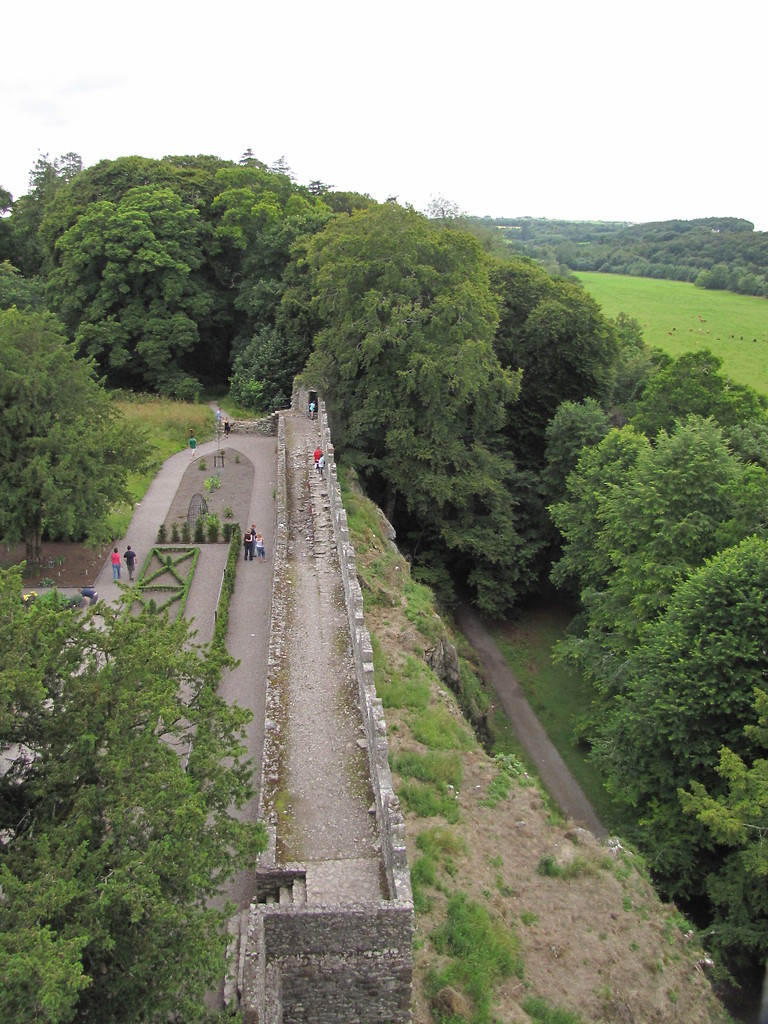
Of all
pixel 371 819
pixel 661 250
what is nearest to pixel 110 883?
pixel 371 819

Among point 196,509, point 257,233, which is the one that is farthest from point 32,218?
point 196,509

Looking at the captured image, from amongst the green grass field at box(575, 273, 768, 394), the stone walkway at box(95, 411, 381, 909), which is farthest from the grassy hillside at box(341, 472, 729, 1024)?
the green grass field at box(575, 273, 768, 394)

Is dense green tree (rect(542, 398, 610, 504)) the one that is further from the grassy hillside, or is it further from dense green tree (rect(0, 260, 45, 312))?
dense green tree (rect(0, 260, 45, 312))

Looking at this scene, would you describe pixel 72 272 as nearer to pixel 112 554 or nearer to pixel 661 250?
pixel 112 554

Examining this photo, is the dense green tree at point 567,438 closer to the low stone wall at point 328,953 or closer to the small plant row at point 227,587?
the small plant row at point 227,587

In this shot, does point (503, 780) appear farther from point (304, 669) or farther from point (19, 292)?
point (19, 292)

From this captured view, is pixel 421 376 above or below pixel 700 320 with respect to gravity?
above

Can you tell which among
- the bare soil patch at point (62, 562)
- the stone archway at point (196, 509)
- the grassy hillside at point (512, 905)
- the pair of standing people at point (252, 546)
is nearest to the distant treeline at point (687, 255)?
the stone archway at point (196, 509)
